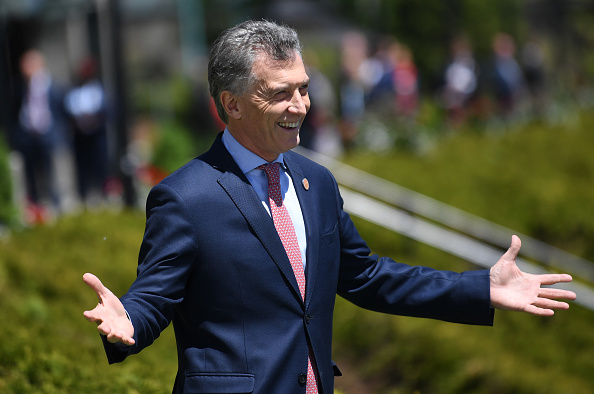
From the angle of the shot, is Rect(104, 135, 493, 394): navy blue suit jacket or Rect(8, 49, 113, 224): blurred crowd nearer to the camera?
Rect(104, 135, 493, 394): navy blue suit jacket

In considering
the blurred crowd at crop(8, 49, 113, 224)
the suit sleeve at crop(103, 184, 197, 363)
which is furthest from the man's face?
the blurred crowd at crop(8, 49, 113, 224)

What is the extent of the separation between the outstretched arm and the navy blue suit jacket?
61cm

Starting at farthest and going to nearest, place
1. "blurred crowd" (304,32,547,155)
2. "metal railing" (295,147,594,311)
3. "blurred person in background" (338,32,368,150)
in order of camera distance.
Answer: "blurred person in background" (338,32,368,150) → "blurred crowd" (304,32,547,155) → "metal railing" (295,147,594,311)

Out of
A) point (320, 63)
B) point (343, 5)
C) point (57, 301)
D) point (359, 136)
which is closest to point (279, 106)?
point (57, 301)

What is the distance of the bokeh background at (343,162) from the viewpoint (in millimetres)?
6223

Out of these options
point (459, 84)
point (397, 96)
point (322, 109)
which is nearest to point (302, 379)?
point (322, 109)

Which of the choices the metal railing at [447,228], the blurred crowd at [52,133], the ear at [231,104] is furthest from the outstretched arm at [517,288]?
the blurred crowd at [52,133]

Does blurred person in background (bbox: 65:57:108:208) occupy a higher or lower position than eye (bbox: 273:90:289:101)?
lower

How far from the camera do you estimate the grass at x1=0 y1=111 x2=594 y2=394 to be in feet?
14.6

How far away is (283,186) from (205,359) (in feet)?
2.10

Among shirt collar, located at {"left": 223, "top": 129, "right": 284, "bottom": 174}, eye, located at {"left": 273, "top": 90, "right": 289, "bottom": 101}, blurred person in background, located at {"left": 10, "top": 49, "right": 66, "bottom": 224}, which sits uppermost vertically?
eye, located at {"left": 273, "top": 90, "right": 289, "bottom": 101}

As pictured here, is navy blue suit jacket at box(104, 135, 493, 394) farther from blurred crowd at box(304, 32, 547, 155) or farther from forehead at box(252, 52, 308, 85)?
blurred crowd at box(304, 32, 547, 155)

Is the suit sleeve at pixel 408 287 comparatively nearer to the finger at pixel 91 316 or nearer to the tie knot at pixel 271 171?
the tie knot at pixel 271 171

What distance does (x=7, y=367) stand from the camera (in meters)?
4.27
